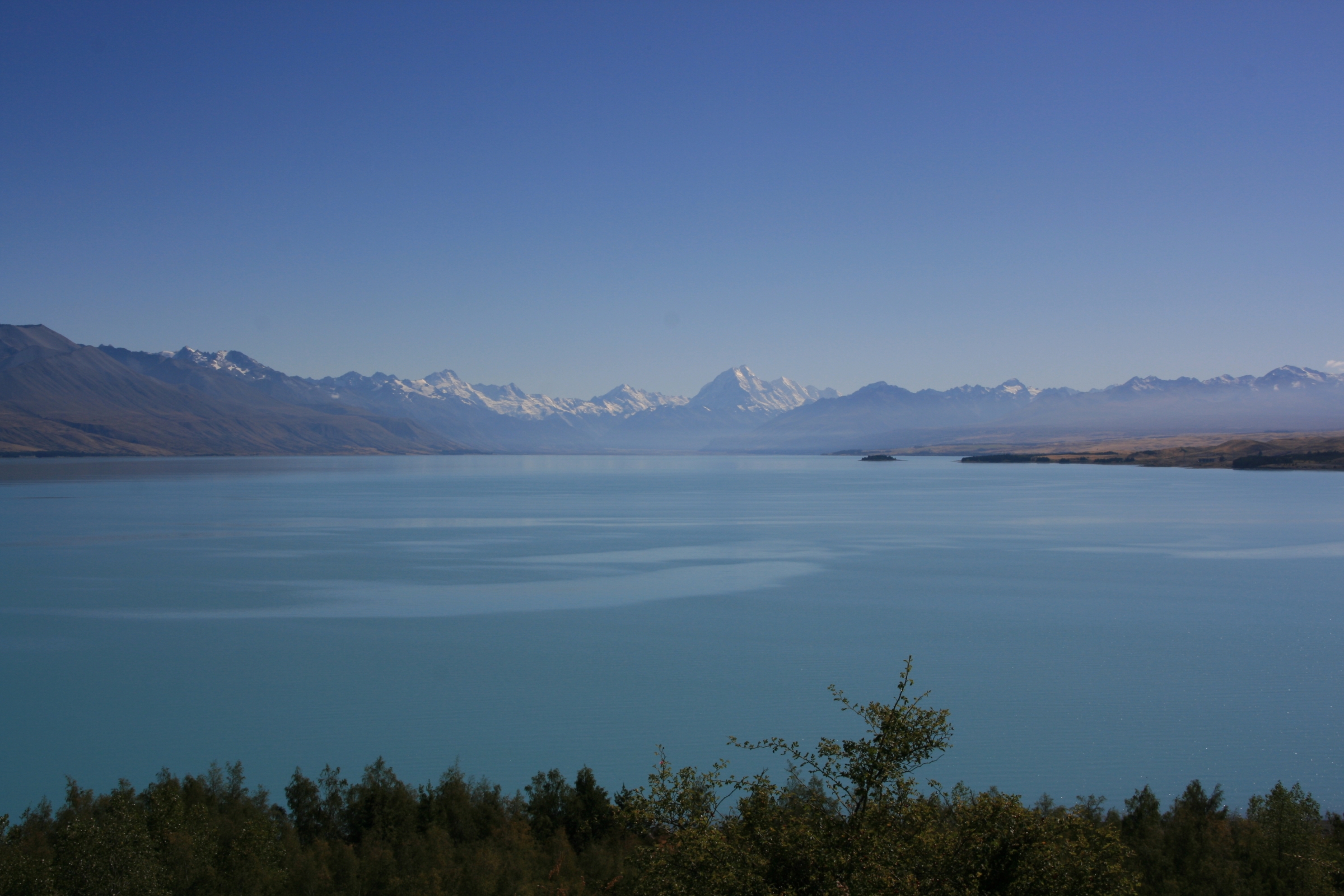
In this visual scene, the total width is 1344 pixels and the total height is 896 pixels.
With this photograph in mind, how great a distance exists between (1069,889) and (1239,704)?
22.2 meters

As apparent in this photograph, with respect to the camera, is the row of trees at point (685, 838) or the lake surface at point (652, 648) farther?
the lake surface at point (652, 648)

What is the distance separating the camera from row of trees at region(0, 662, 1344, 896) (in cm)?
1229

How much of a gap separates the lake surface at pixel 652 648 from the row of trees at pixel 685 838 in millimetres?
2459

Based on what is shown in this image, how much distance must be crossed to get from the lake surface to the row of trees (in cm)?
246

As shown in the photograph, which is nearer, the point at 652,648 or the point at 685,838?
the point at 685,838

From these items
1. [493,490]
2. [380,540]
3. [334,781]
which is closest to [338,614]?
[334,781]

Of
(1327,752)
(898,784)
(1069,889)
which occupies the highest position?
(898,784)

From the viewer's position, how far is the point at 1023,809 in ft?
42.1

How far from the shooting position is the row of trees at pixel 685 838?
12289 millimetres

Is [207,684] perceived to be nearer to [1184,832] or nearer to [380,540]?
[1184,832]

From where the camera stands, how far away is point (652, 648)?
37562 mm

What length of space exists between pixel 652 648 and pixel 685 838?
2542 centimetres

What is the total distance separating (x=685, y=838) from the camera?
40.5 feet

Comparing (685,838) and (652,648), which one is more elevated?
(685,838)
